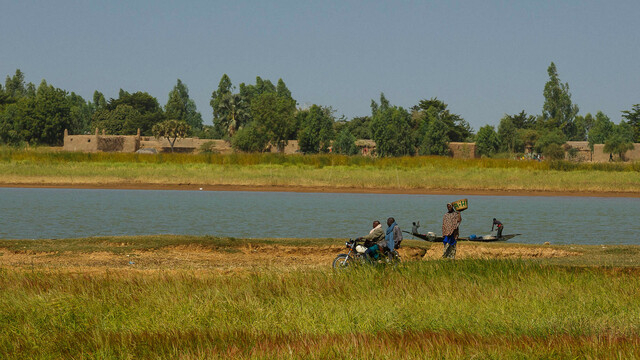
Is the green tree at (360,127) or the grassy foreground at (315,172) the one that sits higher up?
the green tree at (360,127)

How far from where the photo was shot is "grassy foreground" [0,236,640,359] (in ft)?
30.0

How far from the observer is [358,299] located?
12672 millimetres

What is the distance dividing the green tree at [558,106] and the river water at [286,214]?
4370 inches

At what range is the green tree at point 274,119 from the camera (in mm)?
112188

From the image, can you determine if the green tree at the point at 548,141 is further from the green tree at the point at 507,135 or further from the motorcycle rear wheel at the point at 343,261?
the motorcycle rear wheel at the point at 343,261

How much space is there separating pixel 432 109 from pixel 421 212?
90956mm

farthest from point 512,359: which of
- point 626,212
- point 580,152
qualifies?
point 580,152

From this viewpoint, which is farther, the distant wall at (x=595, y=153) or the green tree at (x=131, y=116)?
the green tree at (x=131, y=116)

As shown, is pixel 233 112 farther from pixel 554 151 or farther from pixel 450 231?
pixel 450 231

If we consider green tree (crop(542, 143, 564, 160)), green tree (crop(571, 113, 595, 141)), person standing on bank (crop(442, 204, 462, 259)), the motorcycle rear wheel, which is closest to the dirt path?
person standing on bank (crop(442, 204, 462, 259))

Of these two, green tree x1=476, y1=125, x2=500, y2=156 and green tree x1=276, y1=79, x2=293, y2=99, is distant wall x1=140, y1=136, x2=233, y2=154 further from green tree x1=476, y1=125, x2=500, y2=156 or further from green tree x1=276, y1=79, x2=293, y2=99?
green tree x1=476, y1=125, x2=500, y2=156

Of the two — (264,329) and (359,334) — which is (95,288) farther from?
(359,334)

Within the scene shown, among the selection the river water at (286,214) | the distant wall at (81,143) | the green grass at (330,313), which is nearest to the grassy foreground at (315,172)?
the river water at (286,214)

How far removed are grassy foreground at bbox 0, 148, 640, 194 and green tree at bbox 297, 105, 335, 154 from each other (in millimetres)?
42518
